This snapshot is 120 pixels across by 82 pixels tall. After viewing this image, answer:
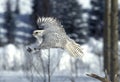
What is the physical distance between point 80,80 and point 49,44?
6541 mm

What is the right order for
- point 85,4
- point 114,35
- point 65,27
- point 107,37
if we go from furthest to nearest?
point 85,4
point 65,27
point 107,37
point 114,35

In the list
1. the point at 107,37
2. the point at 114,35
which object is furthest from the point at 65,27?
the point at 114,35

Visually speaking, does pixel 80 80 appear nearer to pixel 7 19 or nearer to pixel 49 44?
pixel 49 44

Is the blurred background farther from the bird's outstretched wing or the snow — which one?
the bird's outstretched wing

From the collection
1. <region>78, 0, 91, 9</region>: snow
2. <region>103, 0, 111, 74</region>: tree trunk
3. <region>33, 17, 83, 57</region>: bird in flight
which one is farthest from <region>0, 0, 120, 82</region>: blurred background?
<region>33, 17, 83, 57</region>: bird in flight

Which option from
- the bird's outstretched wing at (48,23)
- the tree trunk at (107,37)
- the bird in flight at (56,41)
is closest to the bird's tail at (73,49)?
the bird in flight at (56,41)

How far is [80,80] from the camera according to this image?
1357 cm

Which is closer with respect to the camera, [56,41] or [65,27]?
[56,41]

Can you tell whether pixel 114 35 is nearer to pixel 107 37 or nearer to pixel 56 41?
pixel 107 37

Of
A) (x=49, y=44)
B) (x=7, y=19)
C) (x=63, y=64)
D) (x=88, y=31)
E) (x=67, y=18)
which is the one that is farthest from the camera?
(x=7, y=19)

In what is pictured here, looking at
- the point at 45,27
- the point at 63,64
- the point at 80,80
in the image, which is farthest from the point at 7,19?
the point at 45,27

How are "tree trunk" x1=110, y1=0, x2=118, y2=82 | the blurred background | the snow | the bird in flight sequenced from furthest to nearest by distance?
the snow < the blurred background < "tree trunk" x1=110, y1=0, x2=118, y2=82 < the bird in flight

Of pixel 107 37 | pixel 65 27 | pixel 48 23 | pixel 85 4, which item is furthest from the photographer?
pixel 85 4

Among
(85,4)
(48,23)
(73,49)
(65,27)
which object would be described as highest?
(85,4)
